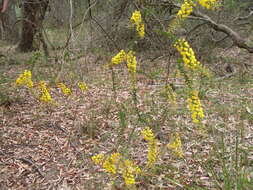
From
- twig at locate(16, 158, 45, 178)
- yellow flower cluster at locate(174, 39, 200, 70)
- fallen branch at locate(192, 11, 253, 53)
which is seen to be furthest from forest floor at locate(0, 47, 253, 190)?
fallen branch at locate(192, 11, 253, 53)

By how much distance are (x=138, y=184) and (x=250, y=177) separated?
0.97 m

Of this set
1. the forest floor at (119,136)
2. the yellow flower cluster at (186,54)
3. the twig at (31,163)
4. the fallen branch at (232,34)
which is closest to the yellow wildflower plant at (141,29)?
the yellow flower cluster at (186,54)

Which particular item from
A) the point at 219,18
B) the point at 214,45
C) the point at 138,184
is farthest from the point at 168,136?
the point at 219,18

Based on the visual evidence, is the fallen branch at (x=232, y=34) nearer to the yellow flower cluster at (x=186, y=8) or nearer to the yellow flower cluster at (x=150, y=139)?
the yellow flower cluster at (x=186, y=8)

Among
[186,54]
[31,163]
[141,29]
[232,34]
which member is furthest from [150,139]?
[232,34]

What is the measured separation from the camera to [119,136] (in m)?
3.10

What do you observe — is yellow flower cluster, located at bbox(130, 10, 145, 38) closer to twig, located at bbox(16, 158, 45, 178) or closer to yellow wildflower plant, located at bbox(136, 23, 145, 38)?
yellow wildflower plant, located at bbox(136, 23, 145, 38)

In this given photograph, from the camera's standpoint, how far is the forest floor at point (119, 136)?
273 cm

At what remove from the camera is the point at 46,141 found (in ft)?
11.7

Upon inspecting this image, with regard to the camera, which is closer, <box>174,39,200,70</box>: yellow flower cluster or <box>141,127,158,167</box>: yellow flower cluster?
<box>174,39,200,70</box>: yellow flower cluster

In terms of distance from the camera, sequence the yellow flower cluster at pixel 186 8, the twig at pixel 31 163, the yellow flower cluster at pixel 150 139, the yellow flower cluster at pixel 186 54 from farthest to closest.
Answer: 1. the twig at pixel 31 163
2. the yellow flower cluster at pixel 150 139
3. the yellow flower cluster at pixel 186 8
4. the yellow flower cluster at pixel 186 54

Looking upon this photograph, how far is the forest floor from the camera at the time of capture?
8.97 ft

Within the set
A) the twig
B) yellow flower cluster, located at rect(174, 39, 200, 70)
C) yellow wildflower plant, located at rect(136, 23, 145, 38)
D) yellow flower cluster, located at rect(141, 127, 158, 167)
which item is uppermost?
yellow wildflower plant, located at rect(136, 23, 145, 38)

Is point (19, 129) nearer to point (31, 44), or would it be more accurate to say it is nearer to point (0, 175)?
point (0, 175)
